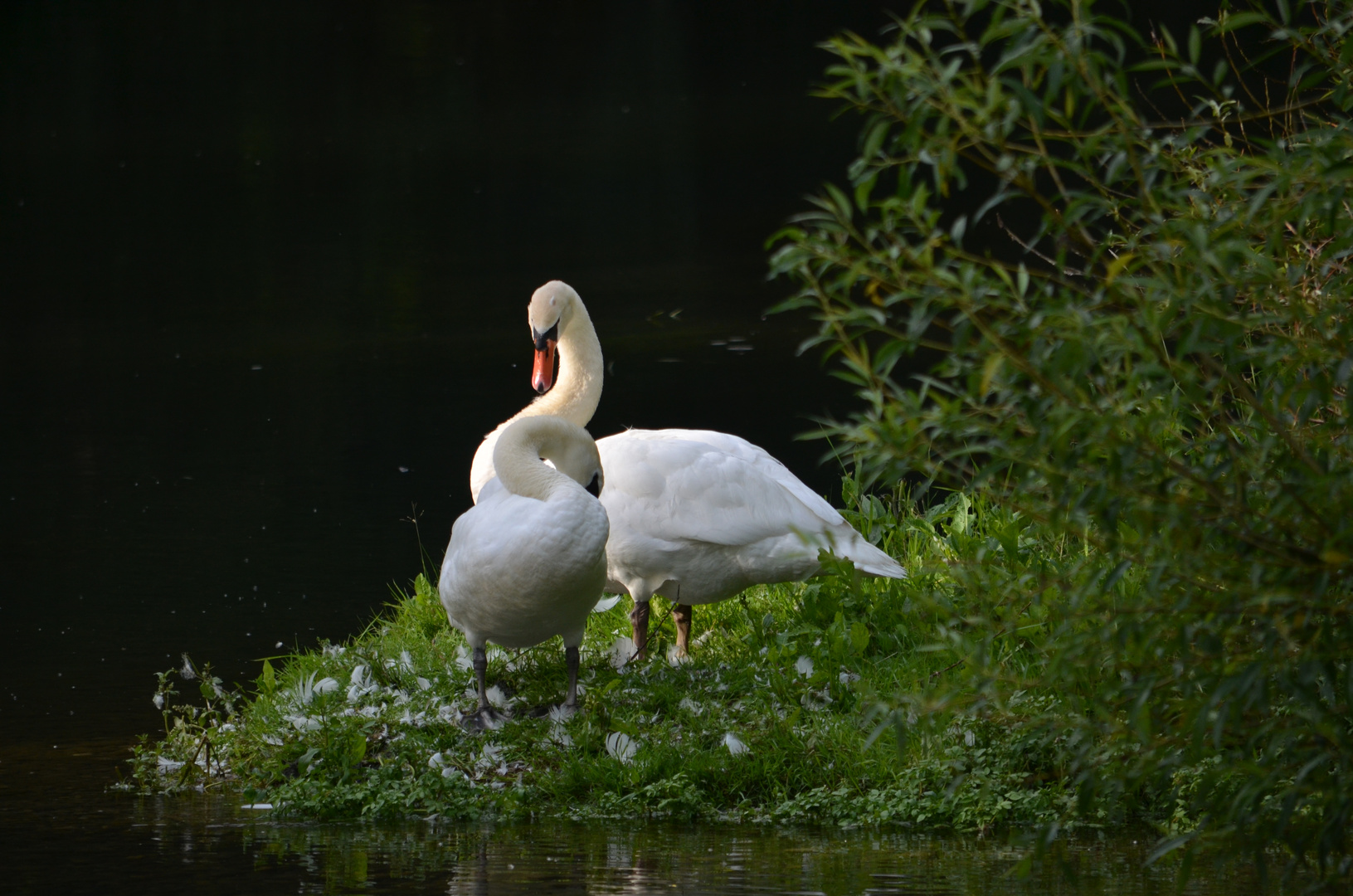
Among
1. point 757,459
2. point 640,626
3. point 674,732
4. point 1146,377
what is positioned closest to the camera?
point 1146,377

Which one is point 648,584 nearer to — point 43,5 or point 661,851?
point 661,851

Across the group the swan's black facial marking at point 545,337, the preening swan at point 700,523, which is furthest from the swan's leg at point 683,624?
the swan's black facial marking at point 545,337

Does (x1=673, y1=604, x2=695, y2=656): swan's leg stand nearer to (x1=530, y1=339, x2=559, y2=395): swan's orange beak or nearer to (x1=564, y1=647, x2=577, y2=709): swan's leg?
(x1=564, y1=647, x2=577, y2=709): swan's leg

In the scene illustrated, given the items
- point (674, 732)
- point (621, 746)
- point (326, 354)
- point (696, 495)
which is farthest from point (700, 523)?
point (326, 354)

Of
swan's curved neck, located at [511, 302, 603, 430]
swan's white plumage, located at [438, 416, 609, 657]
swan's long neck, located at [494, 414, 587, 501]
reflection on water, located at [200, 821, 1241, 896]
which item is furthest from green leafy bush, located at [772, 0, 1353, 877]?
swan's curved neck, located at [511, 302, 603, 430]

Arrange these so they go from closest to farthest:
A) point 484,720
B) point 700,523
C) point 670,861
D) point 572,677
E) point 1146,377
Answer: point 1146,377, point 670,861, point 484,720, point 572,677, point 700,523

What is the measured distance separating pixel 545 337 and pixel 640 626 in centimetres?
154

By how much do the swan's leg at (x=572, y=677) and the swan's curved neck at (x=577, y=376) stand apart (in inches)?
66.3

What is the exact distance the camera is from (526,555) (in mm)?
5102

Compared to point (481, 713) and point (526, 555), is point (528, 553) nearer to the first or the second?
point (526, 555)

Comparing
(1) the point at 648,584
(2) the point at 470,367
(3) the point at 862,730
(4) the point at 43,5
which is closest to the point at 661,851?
(3) the point at 862,730

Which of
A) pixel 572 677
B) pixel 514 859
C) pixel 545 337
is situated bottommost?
pixel 514 859

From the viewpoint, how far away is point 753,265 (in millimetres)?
14500

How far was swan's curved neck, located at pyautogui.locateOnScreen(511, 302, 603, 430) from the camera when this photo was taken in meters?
7.10
